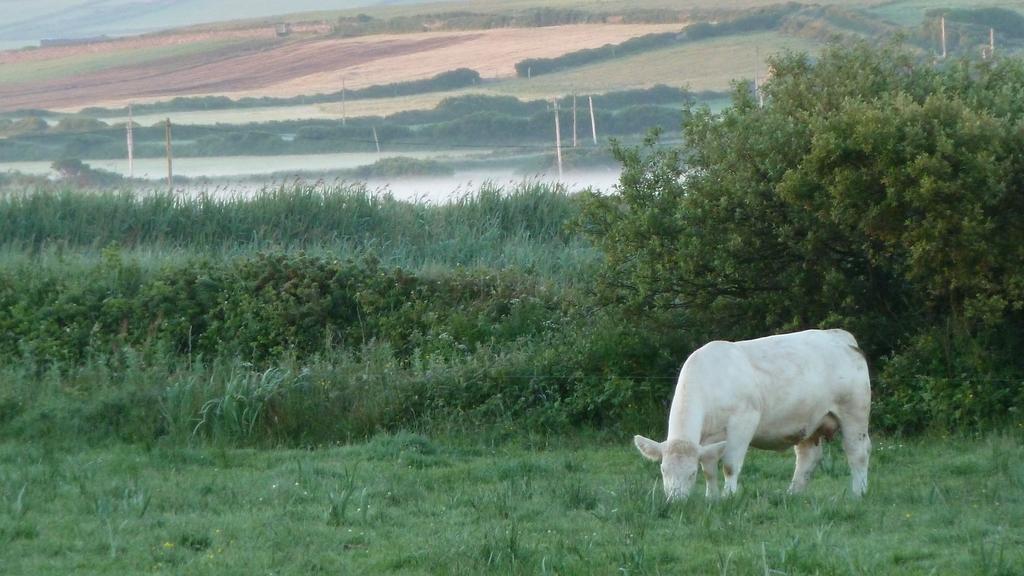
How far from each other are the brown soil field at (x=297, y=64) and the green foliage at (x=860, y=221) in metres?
43.8

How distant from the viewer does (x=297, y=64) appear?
198 ft

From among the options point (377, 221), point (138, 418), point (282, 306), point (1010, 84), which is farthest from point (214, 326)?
point (1010, 84)

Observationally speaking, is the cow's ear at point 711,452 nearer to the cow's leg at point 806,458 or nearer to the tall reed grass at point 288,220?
the cow's leg at point 806,458

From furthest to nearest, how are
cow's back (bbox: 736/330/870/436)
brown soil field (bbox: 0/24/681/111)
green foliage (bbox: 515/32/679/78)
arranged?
green foliage (bbox: 515/32/679/78) → brown soil field (bbox: 0/24/681/111) → cow's back (bbox: 736/330/870/436)

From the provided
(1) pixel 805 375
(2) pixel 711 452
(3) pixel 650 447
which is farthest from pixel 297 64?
(2) pixel 711 452

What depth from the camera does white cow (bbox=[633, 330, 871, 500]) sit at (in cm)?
937

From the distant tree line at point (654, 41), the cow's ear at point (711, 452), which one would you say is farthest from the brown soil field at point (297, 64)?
the cow's ear at point (711, 452)

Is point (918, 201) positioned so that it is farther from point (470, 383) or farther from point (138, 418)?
point (138, 418)

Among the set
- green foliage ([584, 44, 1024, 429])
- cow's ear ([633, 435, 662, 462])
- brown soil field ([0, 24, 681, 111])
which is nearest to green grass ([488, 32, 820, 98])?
brown soil field ([0, 24, 681, 111])

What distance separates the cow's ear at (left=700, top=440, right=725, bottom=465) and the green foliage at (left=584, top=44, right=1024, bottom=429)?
444cm

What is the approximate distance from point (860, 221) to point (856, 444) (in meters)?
3.47

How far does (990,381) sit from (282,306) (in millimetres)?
9874

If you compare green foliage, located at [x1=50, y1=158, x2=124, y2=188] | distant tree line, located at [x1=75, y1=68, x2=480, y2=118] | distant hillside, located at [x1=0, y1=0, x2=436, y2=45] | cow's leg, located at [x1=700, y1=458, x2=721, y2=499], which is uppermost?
distant hillside, located at [x1=0, y1=0, x2=436, y2=45]

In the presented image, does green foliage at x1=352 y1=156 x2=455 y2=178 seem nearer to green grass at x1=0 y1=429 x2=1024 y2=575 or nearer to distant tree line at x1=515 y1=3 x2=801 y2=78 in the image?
distant tree line at x1=515 y1=3 x2=801 y2=78
